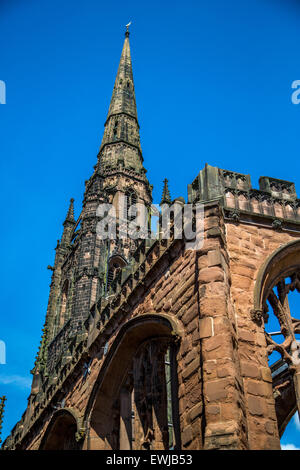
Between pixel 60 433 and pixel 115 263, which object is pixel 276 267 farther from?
pixel 115 263

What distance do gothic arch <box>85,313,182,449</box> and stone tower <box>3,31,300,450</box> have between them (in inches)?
0.9

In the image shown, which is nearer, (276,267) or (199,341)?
(199,341)

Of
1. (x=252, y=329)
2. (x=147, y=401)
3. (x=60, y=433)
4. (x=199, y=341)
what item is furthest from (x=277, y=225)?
(x=60, y=433)

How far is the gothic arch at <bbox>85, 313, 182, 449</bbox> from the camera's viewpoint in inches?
475

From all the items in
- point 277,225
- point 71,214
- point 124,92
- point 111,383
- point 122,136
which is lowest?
point 111,383

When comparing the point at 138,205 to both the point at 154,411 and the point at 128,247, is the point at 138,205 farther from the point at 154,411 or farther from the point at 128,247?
the point at 154,411

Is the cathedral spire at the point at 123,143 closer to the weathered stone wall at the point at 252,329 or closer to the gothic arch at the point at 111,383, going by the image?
the gothic arch at the point at 111,383

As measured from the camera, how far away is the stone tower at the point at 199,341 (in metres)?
8.41

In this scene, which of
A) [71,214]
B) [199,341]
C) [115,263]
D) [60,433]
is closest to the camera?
[199,341]

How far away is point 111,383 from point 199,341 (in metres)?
4.51

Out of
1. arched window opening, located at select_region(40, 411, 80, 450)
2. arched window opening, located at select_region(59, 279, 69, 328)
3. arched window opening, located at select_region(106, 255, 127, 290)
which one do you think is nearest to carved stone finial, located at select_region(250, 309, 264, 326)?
arched window opening, located at select_region(40, 411, 80, 450)

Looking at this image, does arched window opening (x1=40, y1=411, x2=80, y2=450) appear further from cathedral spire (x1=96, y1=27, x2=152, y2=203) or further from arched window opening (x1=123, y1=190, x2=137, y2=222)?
cathedral spire (x1=96, y1=27, x2=152, y2=203)

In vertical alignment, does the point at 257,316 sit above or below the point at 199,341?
above

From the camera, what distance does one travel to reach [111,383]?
42.0 ft
